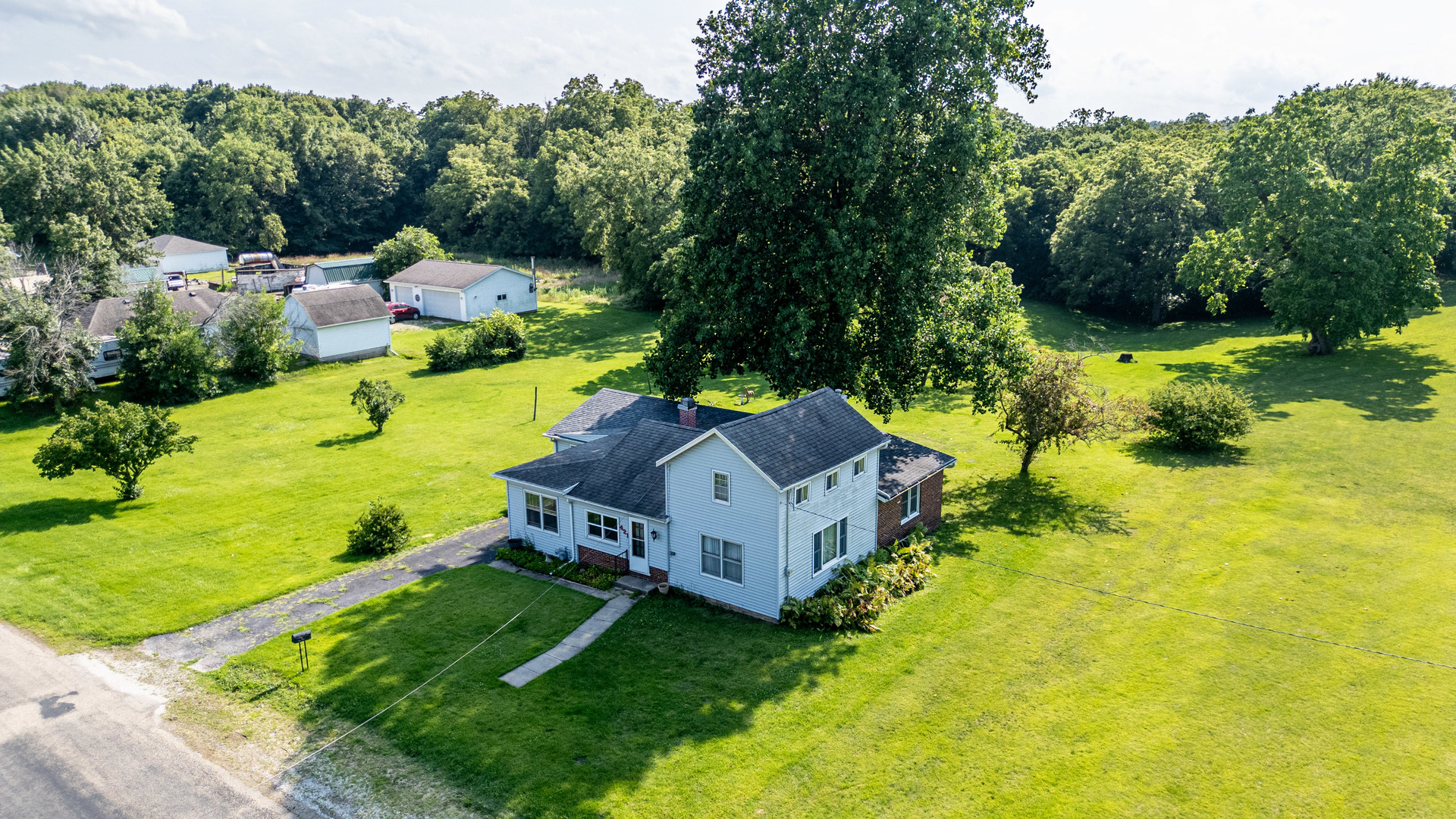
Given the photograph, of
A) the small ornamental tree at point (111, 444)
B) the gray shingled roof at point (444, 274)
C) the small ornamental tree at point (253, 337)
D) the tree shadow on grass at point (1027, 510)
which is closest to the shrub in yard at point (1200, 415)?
the tree shadow on grass at point (1027, 510)

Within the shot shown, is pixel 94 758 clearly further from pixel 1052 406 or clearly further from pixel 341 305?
pixel 341 305

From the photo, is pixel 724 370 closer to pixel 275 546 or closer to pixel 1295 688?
pixel 275 546

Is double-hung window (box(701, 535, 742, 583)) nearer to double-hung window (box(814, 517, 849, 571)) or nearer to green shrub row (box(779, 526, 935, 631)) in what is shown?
green shrub row (box(779, 526, 935, 631))

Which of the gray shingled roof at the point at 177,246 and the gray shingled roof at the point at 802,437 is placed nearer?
the gray shingled roof at the point at 802,437

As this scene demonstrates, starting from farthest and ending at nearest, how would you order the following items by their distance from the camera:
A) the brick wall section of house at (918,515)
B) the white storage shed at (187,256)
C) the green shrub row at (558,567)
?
the white storage shed at (187,256) < the brick wall section of house at (918,515) < the green shrub row at (558,567)

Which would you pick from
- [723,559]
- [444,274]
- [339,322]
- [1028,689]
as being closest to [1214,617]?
[1028,689]

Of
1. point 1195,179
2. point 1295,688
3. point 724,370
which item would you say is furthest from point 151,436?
point 1195,179

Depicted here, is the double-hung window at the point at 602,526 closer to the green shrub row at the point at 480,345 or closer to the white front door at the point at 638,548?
the white front door at the point at 638,548
